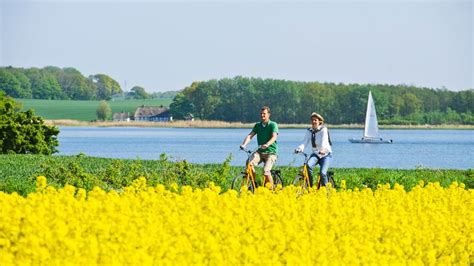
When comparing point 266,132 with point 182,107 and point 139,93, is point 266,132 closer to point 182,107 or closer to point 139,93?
point 182,107

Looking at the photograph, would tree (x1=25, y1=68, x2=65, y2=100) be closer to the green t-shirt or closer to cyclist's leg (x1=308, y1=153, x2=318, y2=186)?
the green t-shirt

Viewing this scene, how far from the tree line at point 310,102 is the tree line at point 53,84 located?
32.6 metres

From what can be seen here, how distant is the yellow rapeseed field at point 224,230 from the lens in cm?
813

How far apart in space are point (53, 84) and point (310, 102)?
52.6 m

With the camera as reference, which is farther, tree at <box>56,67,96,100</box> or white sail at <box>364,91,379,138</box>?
tree at <box>56,67,96,100</box>

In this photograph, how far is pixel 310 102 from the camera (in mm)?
121188

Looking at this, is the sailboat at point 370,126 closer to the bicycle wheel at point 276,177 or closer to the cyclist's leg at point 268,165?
the bicycle wheel at point 276,177

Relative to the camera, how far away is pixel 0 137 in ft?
113

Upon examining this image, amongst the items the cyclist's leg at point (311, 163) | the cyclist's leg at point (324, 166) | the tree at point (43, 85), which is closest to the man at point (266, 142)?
the cyclist's leg at point (311, 163)

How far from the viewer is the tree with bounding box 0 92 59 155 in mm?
34156

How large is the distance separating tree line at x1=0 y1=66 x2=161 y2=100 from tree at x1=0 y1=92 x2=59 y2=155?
363 ft

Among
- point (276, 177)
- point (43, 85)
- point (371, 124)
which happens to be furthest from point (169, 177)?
point (43, 85)

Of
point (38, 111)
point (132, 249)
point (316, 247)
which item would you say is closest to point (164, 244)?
point (132, 249)

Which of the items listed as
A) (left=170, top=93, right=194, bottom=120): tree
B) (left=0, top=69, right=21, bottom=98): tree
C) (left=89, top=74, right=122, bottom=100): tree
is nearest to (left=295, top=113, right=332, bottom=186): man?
(left=170, top=93, right=194, bottom=120): tree
